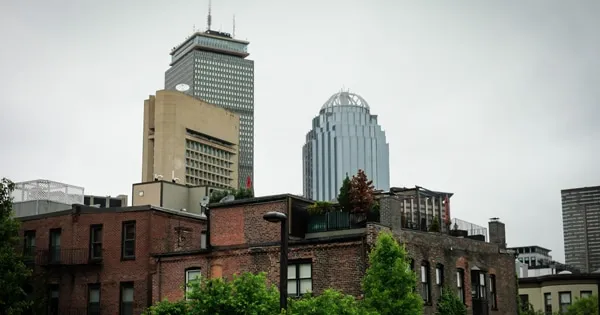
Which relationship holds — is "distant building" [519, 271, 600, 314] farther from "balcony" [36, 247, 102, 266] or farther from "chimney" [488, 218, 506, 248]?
"balcony" [36, 247, 102, 266]

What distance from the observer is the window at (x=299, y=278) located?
4422 cm

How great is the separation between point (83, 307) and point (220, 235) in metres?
11.0

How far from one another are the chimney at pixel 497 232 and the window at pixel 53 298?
27074mm

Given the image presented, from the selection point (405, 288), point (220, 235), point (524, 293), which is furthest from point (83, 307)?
point (524, 293)

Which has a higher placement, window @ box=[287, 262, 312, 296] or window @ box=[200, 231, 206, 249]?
window @ box=[200, 231, 206, 249]

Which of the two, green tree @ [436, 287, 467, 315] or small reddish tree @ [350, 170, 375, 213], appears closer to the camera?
small reddish tree @ [350, 170, 375, 213]

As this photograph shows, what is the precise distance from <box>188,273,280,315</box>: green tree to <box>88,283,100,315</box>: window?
54.1 ft

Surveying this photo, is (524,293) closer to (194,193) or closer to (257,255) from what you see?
(194,193)

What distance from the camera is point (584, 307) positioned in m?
66.6

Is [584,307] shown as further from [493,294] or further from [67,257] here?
[67,257]

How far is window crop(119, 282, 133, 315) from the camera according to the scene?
5169cm

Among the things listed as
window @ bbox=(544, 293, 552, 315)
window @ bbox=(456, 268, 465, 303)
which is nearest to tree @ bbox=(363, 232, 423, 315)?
window @ bbox=(456, 268, 465, 303)

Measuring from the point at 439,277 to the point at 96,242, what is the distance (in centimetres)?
2067

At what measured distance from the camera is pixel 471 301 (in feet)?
165
